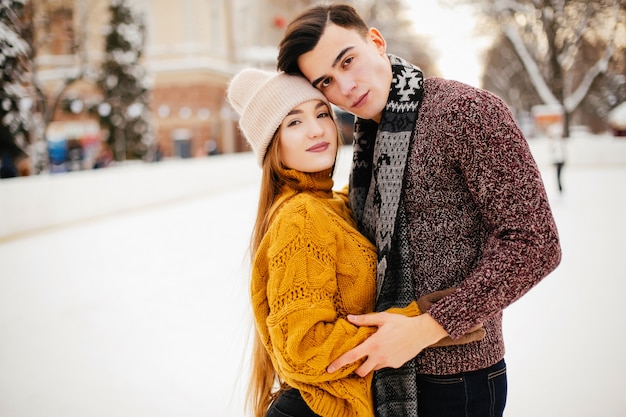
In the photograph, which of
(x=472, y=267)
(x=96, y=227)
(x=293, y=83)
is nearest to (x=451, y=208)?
(x=472, y=267)

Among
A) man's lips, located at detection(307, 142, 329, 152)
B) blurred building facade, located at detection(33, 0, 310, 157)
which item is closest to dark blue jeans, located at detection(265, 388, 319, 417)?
man's lips, located at detection(307, 142, 329, 152)

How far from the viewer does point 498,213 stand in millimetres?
1114

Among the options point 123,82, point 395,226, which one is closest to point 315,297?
point 395,226

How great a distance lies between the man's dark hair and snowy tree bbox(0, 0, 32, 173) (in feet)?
37.1

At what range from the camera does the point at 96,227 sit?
9.90m

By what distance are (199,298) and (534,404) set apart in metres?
3.28

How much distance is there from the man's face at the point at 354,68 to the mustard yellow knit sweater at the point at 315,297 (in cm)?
29

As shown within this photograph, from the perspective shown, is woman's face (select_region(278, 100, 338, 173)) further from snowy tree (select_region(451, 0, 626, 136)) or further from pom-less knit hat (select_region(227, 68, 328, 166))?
snowy tree (select_region(451, 0, 626, 136))

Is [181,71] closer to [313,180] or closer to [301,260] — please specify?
[313,180]

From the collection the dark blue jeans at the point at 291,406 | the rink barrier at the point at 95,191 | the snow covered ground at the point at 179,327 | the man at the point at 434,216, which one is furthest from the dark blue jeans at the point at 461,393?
the rink barrier at the point at 95,191

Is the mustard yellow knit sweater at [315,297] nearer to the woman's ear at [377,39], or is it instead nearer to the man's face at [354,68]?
the man's face at [354,68]

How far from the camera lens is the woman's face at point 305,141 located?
1.46m

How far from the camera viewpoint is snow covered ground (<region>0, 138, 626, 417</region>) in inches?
119

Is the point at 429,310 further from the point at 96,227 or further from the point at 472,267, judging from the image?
the point at 96,227
